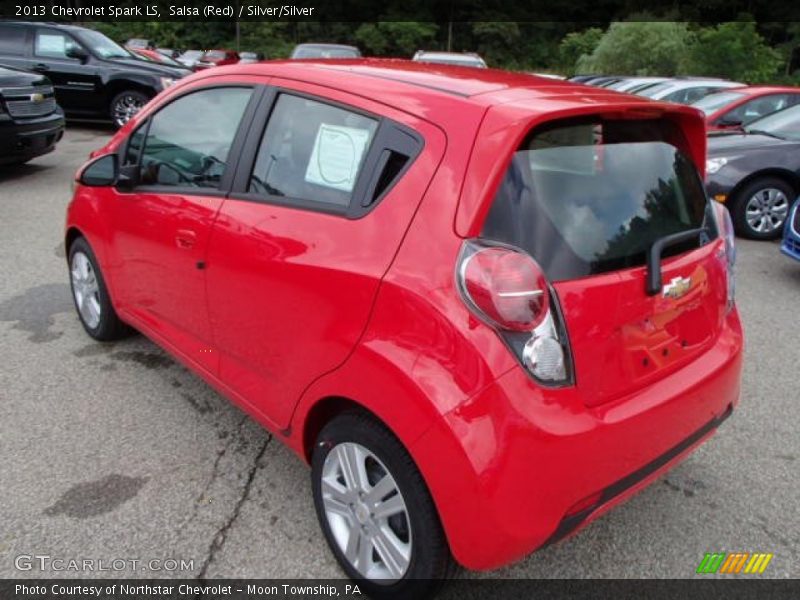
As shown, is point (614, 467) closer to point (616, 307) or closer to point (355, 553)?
point (616, 307)

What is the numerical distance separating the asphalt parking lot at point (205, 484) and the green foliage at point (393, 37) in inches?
2380

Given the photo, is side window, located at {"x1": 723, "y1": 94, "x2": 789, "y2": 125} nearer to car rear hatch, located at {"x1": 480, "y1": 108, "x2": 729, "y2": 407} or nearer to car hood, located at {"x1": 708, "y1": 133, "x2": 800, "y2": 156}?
car hood, located at {"x1": 708, "y1": 133, "x2": 800, "y2": 156}

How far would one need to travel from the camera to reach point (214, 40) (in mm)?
55375

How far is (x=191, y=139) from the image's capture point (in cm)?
300

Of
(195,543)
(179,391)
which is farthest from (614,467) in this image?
(179,391)

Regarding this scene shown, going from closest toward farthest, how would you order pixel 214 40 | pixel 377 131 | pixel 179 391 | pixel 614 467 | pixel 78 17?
1. pixel 614 467
2. pixel 377 131
3. pixel 179 391
4. pixel 78 17
5. pixel 214 40

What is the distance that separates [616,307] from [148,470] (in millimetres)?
2031

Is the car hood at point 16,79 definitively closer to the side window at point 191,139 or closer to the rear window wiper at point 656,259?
→ the side window at point 191,139

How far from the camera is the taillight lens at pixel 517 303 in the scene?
1.79 m

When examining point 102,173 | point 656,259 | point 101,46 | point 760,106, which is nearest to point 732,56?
point 760,106

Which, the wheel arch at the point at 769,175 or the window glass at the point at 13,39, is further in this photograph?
the window glass at the point at 13,39

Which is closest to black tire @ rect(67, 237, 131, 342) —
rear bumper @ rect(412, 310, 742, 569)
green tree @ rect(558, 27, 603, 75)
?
rear bumper @ rect(412, 310, 742, 569)

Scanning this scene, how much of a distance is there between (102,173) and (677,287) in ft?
8.73
